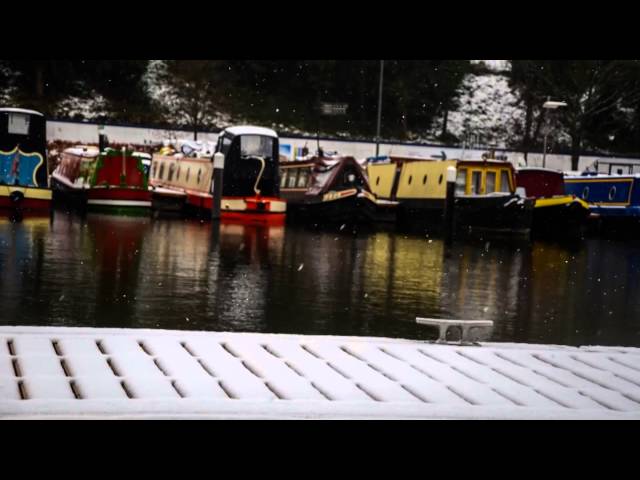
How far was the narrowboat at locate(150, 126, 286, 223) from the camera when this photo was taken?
23891 mm

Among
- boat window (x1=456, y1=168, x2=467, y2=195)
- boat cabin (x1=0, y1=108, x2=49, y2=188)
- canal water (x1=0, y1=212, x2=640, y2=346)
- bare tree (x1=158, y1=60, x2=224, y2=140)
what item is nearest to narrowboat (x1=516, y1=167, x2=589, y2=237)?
boat window (x1=456, y1=168, x2=467, y2=195)

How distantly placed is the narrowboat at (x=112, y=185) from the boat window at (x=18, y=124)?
314 cm

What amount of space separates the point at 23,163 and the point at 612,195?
688 inches

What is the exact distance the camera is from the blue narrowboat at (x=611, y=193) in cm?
Answer: 2797

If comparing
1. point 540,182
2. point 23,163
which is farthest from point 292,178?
point 23,163

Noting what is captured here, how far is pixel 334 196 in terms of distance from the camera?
26500mm

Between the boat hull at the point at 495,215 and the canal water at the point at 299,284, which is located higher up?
the boat hull at the point at 495,215

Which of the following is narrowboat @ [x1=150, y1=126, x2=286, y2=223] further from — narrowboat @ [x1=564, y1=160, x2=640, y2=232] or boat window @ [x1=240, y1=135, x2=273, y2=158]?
narrowboat @ [x1=564, y1=160, x2=640, y2=232]

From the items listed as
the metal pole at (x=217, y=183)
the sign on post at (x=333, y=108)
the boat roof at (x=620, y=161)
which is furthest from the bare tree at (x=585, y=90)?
the metal pole at (x=217, y=183)

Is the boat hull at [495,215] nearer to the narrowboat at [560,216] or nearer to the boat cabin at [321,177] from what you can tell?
the narrowboat at [560,216]

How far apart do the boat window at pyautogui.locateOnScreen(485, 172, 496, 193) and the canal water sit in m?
7.48
